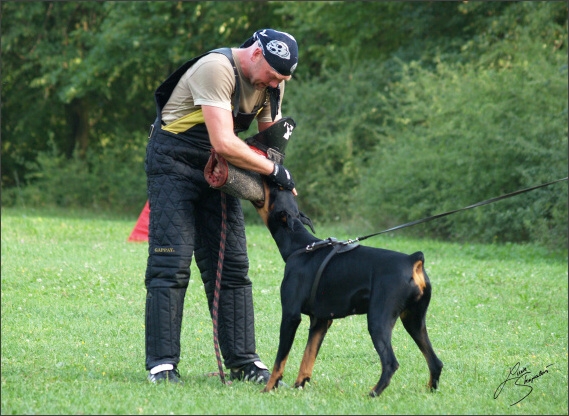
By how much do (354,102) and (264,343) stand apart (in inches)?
627

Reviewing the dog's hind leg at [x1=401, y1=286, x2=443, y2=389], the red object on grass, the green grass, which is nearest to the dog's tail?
the dog's hind leg at [x1=401, y1=286, x2=443, y2=389]

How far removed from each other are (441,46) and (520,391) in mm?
17608

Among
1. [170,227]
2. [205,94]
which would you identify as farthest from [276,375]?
[205,94]

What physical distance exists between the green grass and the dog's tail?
670 millimetres

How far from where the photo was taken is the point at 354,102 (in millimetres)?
22703

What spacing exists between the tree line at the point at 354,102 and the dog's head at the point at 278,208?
977cm

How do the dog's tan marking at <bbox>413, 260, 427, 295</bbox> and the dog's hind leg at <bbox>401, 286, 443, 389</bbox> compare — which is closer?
the dog's tan marking at <bbox>413, 260, 427, 295</bbox>

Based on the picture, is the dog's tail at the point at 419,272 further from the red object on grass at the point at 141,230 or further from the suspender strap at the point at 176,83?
the red object on grass at the point at 141,230

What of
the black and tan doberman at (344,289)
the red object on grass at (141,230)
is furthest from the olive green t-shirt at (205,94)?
the red object on grass at (141,230)

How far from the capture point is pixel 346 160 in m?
22.1

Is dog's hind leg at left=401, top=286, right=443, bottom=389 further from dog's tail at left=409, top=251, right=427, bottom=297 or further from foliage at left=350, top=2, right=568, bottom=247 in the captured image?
foliage at left=350, top=2, right=568, bottom=247

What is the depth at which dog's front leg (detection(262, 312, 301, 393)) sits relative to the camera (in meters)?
5.40

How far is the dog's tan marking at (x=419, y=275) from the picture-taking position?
522 centimetres

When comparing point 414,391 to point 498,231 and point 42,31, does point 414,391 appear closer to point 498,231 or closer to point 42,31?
point 498,231
